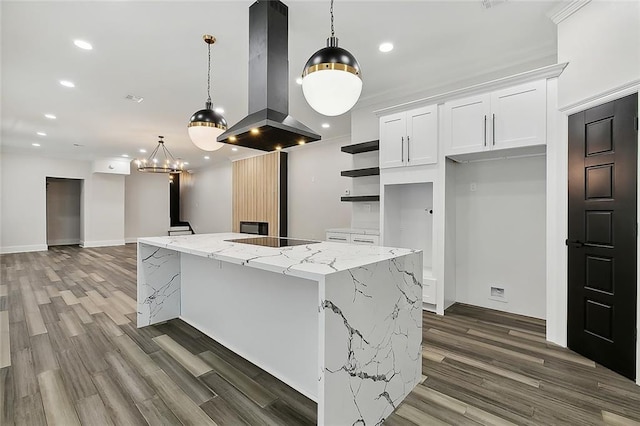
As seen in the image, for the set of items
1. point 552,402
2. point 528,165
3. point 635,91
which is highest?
point 635,91

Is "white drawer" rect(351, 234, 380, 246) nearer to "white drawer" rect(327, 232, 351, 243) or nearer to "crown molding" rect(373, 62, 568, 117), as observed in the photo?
"white drawer" rect(327, 232, 351, 243)

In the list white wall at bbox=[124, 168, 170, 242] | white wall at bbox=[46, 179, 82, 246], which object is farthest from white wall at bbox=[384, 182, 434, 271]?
white wall at bbox=[46, 179, 82, 246]

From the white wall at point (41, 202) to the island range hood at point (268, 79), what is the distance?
31.3 ft

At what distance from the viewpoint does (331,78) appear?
5.78 ft

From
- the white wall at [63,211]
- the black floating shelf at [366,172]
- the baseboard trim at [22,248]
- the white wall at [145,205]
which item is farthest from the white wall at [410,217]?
the white wall at [63,211]

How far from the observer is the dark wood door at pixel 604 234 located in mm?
2162

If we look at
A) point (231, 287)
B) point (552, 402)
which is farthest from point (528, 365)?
point (231, 287)

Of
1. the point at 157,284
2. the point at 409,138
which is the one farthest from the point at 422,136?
the point at 157,284

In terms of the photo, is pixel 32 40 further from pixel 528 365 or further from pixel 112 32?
pixel 528 365

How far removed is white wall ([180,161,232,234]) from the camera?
10148 millimetres

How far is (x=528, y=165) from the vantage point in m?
3.33

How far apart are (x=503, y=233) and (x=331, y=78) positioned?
2.96 meters

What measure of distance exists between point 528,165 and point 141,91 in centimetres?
513

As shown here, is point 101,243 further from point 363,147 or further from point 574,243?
point 574,243
